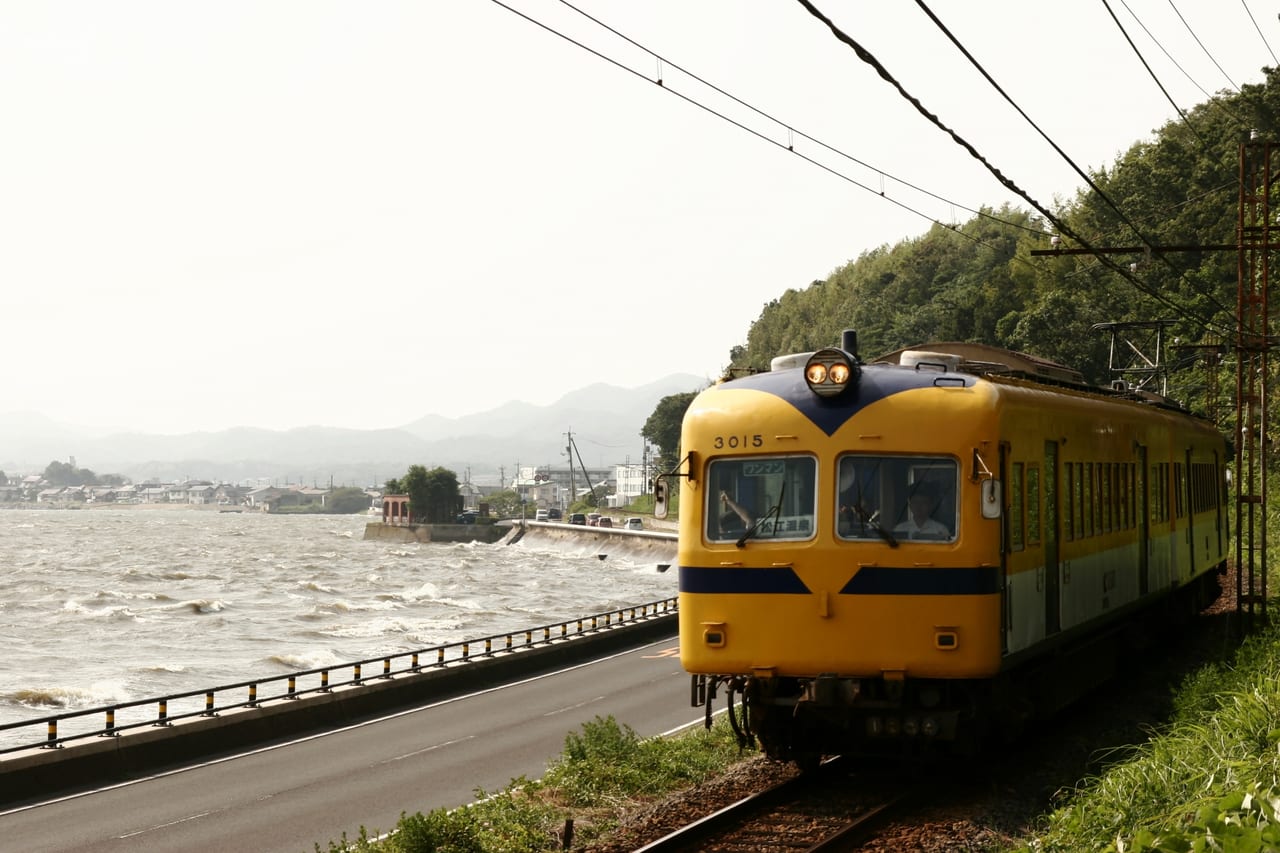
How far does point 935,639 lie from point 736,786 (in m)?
3.09

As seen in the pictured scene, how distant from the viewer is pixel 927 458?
→ 11.4 m

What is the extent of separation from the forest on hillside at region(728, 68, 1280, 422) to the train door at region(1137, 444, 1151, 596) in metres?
25.2

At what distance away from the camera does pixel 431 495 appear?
17625cm

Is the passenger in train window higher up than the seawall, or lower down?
higher up

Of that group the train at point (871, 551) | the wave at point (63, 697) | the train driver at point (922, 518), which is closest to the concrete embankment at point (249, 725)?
the train at point (871, 551)

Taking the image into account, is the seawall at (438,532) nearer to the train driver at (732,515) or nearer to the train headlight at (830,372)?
the train driver at (732,515)

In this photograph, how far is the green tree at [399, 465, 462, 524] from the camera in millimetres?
176250

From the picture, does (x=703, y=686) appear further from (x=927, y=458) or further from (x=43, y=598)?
(x=43, y=598)

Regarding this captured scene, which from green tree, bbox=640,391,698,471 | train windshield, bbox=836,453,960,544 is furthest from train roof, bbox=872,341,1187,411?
green tree, bbox=640,391,698,471

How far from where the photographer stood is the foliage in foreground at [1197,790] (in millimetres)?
A: 6102

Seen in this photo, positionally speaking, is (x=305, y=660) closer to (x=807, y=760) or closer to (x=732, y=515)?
(x=807, y=760)

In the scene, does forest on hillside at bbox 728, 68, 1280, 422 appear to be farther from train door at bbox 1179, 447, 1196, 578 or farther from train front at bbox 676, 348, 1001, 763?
train front at bbox 676, 348, 1001, 763

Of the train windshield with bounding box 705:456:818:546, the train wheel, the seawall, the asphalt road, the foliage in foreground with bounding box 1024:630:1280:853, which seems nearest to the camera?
the foliage in foreground with bounding box 1024:630:1280:853

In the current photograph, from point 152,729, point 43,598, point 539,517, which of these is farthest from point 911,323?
point 152,729
